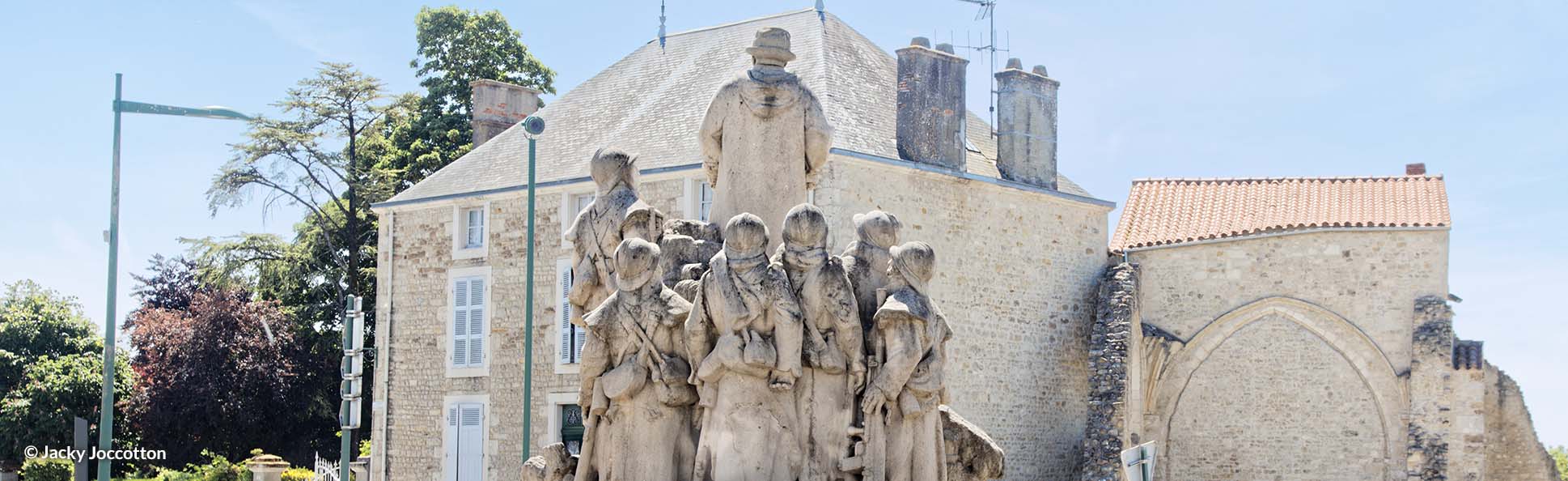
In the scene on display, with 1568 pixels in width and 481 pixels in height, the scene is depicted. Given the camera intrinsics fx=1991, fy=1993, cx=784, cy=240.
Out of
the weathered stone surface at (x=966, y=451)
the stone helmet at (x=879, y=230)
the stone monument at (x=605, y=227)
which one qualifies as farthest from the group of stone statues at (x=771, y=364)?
the stone monument at (x=605, y=227)

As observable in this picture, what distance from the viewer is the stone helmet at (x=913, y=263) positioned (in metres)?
10.8

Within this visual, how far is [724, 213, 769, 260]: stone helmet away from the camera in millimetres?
10516

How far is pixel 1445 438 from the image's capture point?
28.9 meters

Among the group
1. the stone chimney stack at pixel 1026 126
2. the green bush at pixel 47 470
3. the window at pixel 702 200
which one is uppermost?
the stone chimney stack at pixel 1026 126

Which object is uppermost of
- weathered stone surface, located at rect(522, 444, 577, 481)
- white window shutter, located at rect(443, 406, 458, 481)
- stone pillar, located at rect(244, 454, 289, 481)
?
weathered stone surface, located at rect(522, 444, 577, 481)

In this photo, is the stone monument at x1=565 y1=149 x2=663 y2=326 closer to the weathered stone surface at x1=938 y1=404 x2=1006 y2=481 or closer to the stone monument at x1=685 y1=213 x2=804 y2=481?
the stone monument at x1=685 y1=213 x2=804 y2=481

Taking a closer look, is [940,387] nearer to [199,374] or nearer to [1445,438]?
[1445,438]

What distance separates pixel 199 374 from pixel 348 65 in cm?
686

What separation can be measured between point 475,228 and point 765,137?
19.6m

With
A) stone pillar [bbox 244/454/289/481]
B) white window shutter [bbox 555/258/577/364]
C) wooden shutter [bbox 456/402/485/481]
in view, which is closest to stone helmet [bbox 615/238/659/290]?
white window shutter [bbox 555/258/577/364]

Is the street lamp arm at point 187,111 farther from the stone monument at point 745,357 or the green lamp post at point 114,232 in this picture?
the stone monument at point 745,357

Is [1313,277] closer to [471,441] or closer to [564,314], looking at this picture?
[564,314]

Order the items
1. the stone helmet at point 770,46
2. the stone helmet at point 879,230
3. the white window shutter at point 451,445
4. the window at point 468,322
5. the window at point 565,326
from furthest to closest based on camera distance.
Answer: the window at point 468,322, the white window shutter at point 451,445, the window at point 565,326, the stone helmet at point 770,46, the stone helmet at point 879,230

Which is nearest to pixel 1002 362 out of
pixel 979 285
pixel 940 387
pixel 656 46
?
pixel 979 285
